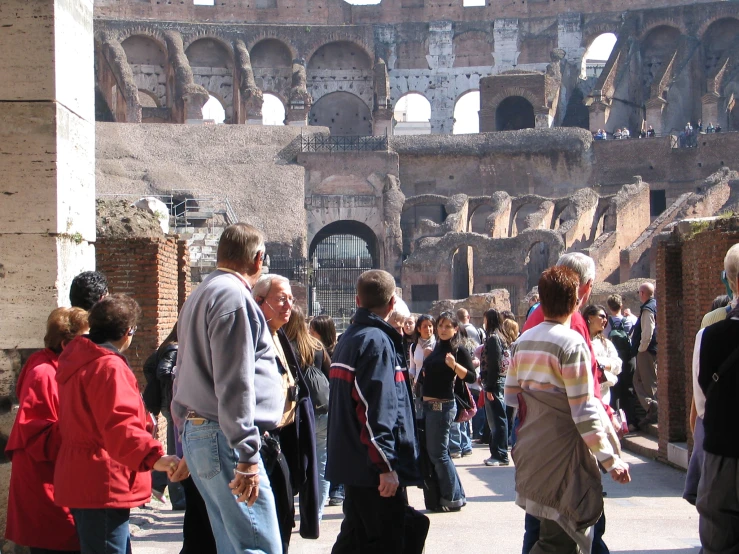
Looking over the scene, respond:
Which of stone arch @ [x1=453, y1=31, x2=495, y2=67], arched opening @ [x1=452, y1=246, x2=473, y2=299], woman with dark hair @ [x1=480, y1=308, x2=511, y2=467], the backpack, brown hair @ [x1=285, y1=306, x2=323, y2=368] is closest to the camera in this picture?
brown hair @ [x1=285, y1=306, x2=323, y2=368]

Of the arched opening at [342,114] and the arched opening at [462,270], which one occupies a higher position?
the arched opening at [342,114]

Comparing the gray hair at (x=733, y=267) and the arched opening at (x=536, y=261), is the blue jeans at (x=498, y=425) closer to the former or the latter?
the gray hair at (x=733, y=267)

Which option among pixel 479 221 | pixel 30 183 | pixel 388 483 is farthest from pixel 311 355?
pixel 479 221

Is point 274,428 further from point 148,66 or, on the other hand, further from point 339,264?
point 148,66

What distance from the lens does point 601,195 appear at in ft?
120

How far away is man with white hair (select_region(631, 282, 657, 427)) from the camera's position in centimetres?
1080

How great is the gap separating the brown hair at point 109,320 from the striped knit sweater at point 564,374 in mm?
1779

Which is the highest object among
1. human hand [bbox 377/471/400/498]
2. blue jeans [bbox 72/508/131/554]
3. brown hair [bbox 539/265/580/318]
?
brown hair [bbox 539/265/580/318]

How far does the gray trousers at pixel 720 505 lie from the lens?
172 inches

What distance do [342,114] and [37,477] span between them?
41.5 m

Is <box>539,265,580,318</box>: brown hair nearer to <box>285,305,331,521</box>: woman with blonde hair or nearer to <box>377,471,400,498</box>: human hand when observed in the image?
<box>377,471,400,498</box>: human hand

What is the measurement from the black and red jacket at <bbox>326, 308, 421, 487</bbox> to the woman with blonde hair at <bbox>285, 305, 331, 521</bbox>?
173cm

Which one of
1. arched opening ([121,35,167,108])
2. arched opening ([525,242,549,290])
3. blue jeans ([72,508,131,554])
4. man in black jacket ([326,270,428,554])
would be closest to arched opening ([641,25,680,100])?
arched opening ([525,242,549,290])

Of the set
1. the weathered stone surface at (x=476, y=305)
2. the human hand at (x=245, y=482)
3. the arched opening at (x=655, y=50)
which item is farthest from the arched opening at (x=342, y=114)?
the human hand at (x=245, y=482)
